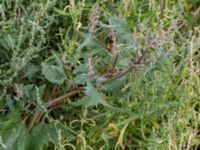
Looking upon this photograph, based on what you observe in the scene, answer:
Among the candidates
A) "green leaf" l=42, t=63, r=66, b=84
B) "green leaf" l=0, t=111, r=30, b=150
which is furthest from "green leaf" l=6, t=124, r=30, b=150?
"green leaf" l=42, t=63, r=66, b=84

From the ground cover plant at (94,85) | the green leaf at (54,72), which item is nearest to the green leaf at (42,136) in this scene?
the ground cover plant at (94,85)

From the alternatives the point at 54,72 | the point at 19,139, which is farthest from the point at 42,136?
the point at 54,72

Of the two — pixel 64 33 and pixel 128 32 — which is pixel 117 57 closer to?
pixel 128 32

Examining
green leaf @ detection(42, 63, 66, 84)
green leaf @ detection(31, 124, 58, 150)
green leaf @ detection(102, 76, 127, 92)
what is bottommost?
green leaf @ detection(31, 124, 58, 150)

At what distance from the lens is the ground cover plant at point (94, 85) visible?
4.44ft

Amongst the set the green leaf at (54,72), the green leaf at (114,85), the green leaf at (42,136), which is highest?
the green leaf at (54,72)

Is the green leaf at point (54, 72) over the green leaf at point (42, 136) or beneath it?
over

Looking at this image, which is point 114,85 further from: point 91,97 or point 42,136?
point 42,136

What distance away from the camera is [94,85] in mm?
1369

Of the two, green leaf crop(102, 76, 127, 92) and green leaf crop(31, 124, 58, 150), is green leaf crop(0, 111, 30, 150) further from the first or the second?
green leaf crop(102, 76, 127, 92)

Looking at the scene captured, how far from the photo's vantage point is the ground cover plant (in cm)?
135

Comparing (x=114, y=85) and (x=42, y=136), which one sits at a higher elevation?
(x=114, y=85)

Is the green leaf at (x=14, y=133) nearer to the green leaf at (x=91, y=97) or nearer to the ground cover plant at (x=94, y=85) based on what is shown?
the ground cover plant at (x=94, y=85)

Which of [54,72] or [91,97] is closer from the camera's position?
[91,97]
